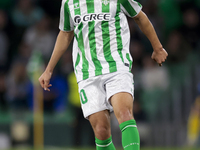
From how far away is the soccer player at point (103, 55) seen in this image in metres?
4.49

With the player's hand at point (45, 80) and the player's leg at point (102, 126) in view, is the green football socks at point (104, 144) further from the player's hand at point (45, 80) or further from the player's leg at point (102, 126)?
the player's hand at point (45, 80)


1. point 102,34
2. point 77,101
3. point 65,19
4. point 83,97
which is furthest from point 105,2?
point 77,101

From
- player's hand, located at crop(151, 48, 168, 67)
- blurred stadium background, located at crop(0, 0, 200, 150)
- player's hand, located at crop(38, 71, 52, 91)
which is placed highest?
player's hand, located at crop(151, 48, 168, 67)


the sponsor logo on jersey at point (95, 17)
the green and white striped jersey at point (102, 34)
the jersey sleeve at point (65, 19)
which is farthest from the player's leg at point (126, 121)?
the jersey sleeve at point (65, 19)

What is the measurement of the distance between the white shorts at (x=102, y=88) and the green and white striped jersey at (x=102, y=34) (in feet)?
0.20

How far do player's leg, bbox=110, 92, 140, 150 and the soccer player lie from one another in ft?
0.14

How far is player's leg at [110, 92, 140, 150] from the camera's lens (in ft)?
13.7

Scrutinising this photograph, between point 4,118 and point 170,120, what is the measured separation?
3873 mm

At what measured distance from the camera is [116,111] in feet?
14.0

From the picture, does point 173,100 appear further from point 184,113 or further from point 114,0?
point 114,0

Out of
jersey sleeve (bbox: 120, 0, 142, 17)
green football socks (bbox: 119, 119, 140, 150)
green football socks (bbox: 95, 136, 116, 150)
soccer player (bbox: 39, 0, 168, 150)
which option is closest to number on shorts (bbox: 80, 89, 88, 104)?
soccer player (bbox: 39, 0, 168, 150)

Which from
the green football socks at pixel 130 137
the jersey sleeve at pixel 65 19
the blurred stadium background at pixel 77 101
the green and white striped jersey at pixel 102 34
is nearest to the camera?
the green football socks at pixel 130 137

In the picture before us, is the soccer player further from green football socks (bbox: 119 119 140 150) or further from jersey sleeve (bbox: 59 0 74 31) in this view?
green football socks (bbox: 119 119 140 150)

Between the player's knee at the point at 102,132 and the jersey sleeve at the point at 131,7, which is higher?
the jersey sleeve at the point at 131,7
